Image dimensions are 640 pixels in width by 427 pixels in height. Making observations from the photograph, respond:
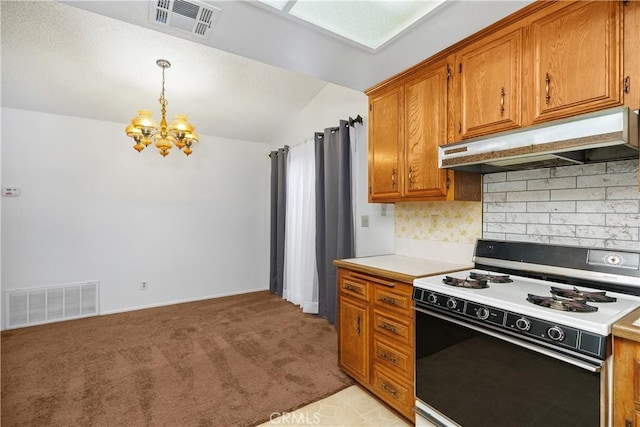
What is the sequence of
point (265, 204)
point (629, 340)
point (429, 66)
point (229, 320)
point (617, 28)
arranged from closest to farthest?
1. point (629, 340)
2. point (617, 28)
3. point (429, 66)
4. point (229, 320)
5. point (265, 204)

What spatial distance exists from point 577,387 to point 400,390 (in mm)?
1011

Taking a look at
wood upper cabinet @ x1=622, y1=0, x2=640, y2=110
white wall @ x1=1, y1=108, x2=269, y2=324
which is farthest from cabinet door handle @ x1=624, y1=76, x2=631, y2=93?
white wall @ x1=1, y1=108, x2=269, y2=324

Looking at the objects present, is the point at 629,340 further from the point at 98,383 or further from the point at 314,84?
the point at 314,84

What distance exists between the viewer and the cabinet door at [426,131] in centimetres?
205

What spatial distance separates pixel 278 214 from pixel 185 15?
3.32 m

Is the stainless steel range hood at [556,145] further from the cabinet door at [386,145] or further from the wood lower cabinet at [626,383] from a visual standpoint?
the wood lower cabinet at [626,383]

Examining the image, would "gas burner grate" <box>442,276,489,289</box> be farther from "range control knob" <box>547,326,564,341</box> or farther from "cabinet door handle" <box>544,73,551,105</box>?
"cabinet door handle" <box>544,73,551,105</box>

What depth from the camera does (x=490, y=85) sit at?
179cm

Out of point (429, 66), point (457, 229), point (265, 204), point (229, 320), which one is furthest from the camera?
point (265, 204)

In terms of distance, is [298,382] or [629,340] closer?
[629,340]

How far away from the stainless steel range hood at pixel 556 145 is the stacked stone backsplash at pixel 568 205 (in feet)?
0.25

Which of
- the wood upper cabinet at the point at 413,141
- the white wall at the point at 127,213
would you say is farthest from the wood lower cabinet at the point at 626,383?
the white wall at the point at 127,213

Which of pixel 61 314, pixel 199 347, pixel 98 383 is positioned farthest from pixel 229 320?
pixel 61 314

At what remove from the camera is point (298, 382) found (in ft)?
7.81
